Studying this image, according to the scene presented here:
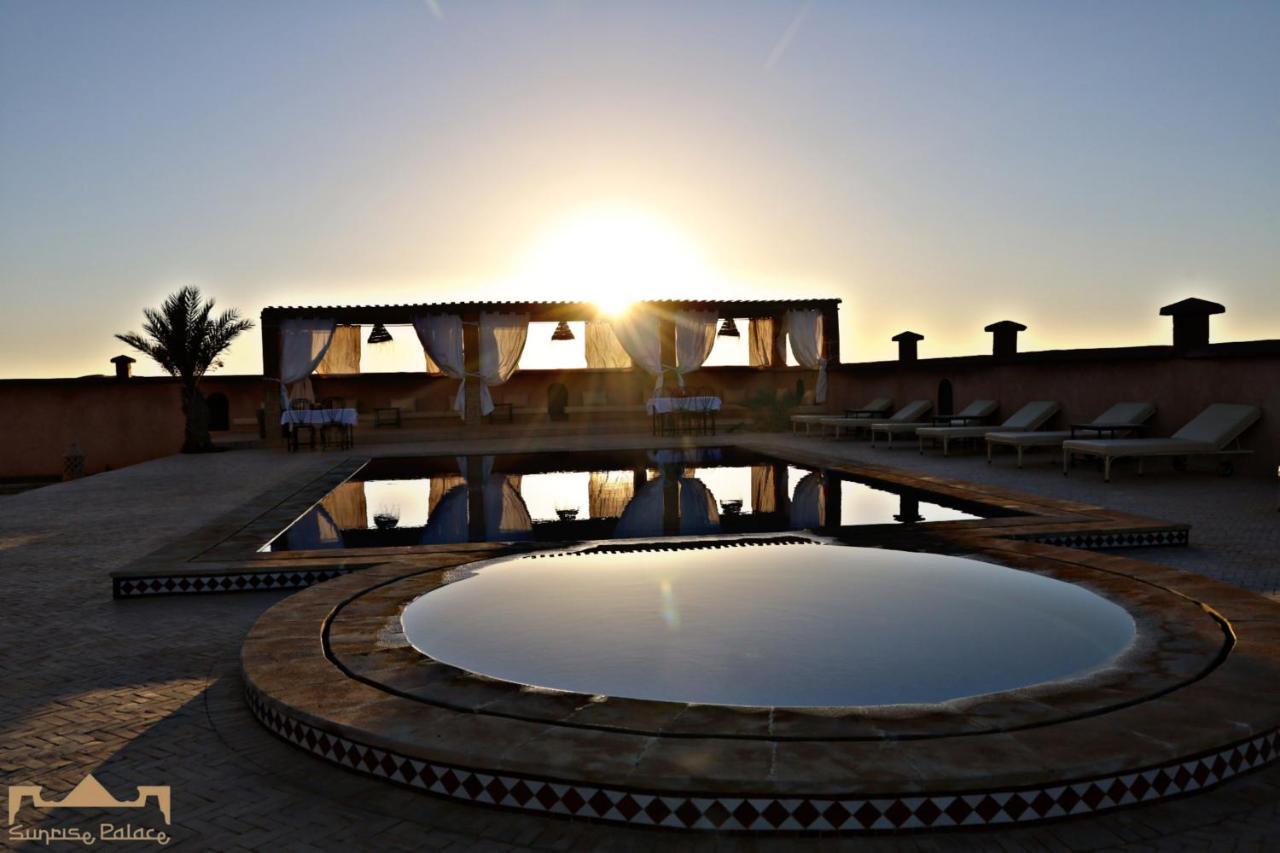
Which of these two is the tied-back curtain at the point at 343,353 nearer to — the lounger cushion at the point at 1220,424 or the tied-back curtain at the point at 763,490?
the tied-back curtain at the point at 763,490

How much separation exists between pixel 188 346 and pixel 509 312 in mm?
7312

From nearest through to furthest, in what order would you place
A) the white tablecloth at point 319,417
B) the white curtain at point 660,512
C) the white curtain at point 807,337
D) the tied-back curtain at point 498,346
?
1. the white curtain at point 660,512
2. the white tablecloth at point 319,417
3. the tied-back curtain at point 498,346
4. the white curtain at point 807,337

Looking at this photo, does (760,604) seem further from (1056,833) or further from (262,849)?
(262,849)

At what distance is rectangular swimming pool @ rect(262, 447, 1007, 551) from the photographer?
26.5 ft

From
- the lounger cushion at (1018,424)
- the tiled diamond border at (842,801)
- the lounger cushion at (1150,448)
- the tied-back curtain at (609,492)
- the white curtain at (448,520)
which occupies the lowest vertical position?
the tiled diamond border at (842,801)

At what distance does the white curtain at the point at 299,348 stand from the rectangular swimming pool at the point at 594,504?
21.6 ft

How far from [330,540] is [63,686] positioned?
3.59 m

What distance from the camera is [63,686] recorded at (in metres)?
4.13

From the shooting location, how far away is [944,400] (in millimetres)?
18688

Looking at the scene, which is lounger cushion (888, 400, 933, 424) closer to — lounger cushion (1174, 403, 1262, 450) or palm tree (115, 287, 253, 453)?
lounger cushion (1174, 403, 1262, 450)

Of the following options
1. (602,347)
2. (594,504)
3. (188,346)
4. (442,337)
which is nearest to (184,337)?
(188,346)

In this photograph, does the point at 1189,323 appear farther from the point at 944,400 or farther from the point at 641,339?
the point at 641,339

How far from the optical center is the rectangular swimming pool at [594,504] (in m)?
8.07

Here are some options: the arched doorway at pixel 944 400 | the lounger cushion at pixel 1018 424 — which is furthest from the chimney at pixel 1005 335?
the lounger cushion at pixel 1018 424
